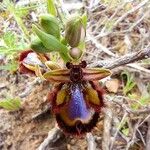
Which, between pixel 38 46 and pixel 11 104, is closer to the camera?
pixel 38 46

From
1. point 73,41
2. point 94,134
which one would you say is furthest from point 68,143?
point 73,41

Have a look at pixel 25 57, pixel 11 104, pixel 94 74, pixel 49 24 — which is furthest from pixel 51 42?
pixel 11 104

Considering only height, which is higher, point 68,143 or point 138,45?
point 138,45

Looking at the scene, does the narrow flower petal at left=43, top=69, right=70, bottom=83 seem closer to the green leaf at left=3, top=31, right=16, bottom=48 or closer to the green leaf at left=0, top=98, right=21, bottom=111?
the green leaf at left=3, top=31, right=16, bottom=48

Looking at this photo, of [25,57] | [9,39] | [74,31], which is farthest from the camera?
[9,39]

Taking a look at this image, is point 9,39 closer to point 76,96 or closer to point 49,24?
point 49,24

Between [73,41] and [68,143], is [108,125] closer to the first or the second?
[68,143]
